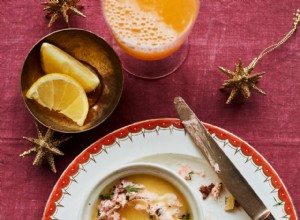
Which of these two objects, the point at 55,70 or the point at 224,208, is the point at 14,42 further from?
the point at 224,208

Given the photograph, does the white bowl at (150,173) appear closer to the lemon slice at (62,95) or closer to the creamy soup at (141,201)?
the creamy soup at (141,201)

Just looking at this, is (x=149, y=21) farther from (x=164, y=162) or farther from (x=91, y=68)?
(x=164, y=162)

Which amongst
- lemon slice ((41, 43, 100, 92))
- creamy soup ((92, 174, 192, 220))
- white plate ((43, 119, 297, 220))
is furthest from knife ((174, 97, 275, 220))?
lemon slice ((41, 43, 100, 92))

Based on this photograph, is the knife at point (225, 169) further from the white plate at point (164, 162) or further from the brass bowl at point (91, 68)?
the brass bowl at point (91, 68)

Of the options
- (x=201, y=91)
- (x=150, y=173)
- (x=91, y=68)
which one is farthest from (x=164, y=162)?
(x=91, y=68)

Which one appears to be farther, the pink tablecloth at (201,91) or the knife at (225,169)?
the pink tablecloth at (201,91)

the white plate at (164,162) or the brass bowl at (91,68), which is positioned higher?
the brass bowl at (91,68)

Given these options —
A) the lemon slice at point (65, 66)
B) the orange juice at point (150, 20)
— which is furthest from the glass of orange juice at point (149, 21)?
the lemon slice at point (65, 66)
